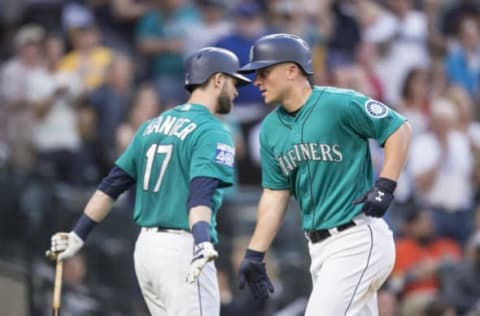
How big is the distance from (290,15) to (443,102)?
6.22 feet

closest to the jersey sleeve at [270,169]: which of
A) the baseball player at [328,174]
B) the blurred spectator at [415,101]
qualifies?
the baseball player at [328,174]

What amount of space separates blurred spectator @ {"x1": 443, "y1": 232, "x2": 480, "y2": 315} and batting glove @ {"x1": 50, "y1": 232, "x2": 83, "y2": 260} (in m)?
4.80

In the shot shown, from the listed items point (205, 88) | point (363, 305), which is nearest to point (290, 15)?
point (205, 88)

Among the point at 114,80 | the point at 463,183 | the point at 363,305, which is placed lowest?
the point at 363,305

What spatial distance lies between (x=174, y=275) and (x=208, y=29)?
673 centimetres

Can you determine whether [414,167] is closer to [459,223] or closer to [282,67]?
[459,223]

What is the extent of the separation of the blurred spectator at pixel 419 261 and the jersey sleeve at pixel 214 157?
4.65 metres

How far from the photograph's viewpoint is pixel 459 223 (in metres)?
14.7

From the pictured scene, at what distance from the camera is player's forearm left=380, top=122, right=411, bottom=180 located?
27.8ft

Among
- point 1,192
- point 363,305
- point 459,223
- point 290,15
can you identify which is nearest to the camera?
point 363,305

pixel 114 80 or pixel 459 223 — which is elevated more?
pixel 114 80

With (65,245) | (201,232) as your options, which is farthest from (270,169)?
(65,245)

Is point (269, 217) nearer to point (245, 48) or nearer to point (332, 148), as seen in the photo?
point (332, 148)

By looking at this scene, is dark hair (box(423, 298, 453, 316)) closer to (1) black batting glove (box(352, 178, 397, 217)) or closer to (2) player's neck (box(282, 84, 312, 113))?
(2) player's neck (box(282, 84, 312, 113))
